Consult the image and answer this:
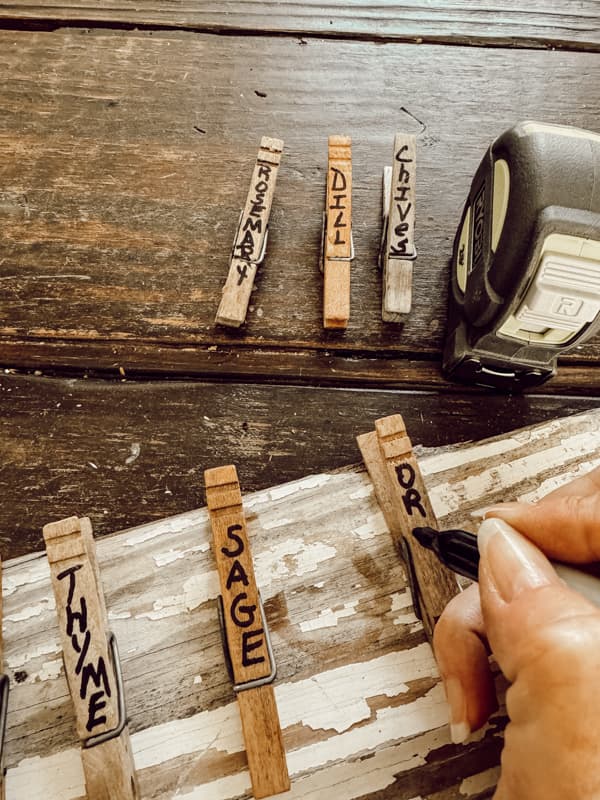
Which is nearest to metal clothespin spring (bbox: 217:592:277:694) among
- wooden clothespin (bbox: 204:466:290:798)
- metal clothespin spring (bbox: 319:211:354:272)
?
wooden clothespin (bbox: 204:466:290:798)

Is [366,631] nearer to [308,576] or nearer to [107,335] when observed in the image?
[308,576]

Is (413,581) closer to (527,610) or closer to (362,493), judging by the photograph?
(362,493)

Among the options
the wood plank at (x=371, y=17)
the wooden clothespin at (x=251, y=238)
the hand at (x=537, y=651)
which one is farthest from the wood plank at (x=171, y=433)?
the wood plank at (x=371, y=17)

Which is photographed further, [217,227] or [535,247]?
[217,227]

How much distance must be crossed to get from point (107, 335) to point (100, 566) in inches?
12.3

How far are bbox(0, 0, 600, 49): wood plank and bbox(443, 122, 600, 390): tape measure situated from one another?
49cm

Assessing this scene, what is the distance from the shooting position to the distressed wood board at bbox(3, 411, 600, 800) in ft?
1.91

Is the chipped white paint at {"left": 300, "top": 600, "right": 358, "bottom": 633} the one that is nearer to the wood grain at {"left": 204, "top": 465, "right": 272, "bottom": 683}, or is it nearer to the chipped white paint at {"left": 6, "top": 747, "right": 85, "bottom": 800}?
the wood grain at {"left": 204, "top": 465, "right": 272, "bottom": 683}

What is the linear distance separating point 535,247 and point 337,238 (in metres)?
0.31

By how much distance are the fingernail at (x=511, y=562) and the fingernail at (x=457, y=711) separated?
0.15m

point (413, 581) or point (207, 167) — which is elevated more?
point (207, 167)

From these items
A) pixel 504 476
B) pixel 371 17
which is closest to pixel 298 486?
pixel 504 476

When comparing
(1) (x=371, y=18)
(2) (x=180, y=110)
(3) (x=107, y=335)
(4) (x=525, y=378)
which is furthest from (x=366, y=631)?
(1) (x=371, y=18)

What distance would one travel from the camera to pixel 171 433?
29.5 inches
